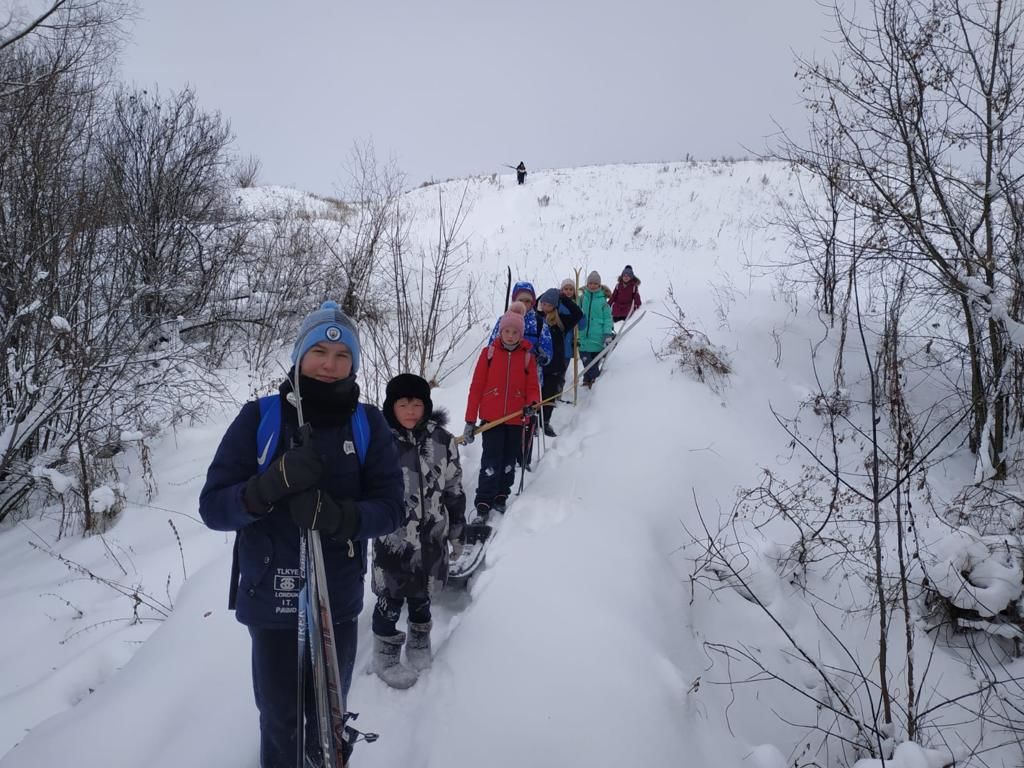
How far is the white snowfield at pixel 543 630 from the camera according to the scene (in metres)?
2.51

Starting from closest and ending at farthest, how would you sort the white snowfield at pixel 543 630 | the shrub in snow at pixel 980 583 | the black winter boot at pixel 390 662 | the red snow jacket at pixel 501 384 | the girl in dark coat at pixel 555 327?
the white snowfield at pixel 543 630
the black winter boot at pixel 390 662
the shrub in snow at pixel 980 583
the red snow jacket at pixel 501 384
the girl in dark coat at pixel 555 327

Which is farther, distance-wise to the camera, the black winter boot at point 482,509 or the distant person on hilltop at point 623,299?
the distant person on hilltop at point 623,299

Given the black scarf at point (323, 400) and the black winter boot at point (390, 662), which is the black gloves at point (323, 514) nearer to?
the black scarf at point (323, 400)

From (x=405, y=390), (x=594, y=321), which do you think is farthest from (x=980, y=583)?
(x=594, y=321)

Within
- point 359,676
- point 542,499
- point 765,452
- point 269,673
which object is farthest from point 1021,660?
point 269,673

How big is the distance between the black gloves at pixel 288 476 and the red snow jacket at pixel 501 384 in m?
3.00

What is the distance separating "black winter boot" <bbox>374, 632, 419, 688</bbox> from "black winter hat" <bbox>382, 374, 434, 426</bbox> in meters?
1.18

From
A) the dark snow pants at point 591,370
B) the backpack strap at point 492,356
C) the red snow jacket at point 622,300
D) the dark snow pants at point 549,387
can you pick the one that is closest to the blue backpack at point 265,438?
the backpack strap at point 492,356

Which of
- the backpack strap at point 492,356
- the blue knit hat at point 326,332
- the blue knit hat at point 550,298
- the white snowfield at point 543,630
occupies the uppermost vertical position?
the blue knit hat at point 550,298

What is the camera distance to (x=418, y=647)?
2.90 meters

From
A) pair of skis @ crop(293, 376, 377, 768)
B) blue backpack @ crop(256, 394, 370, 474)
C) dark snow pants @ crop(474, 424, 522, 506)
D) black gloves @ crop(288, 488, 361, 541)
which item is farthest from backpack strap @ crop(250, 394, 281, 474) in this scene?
dark snow pants @ crop(474, 424, 522, 506)

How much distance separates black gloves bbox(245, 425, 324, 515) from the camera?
169cm

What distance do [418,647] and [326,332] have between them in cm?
188

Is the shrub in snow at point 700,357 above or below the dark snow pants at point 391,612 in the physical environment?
above
